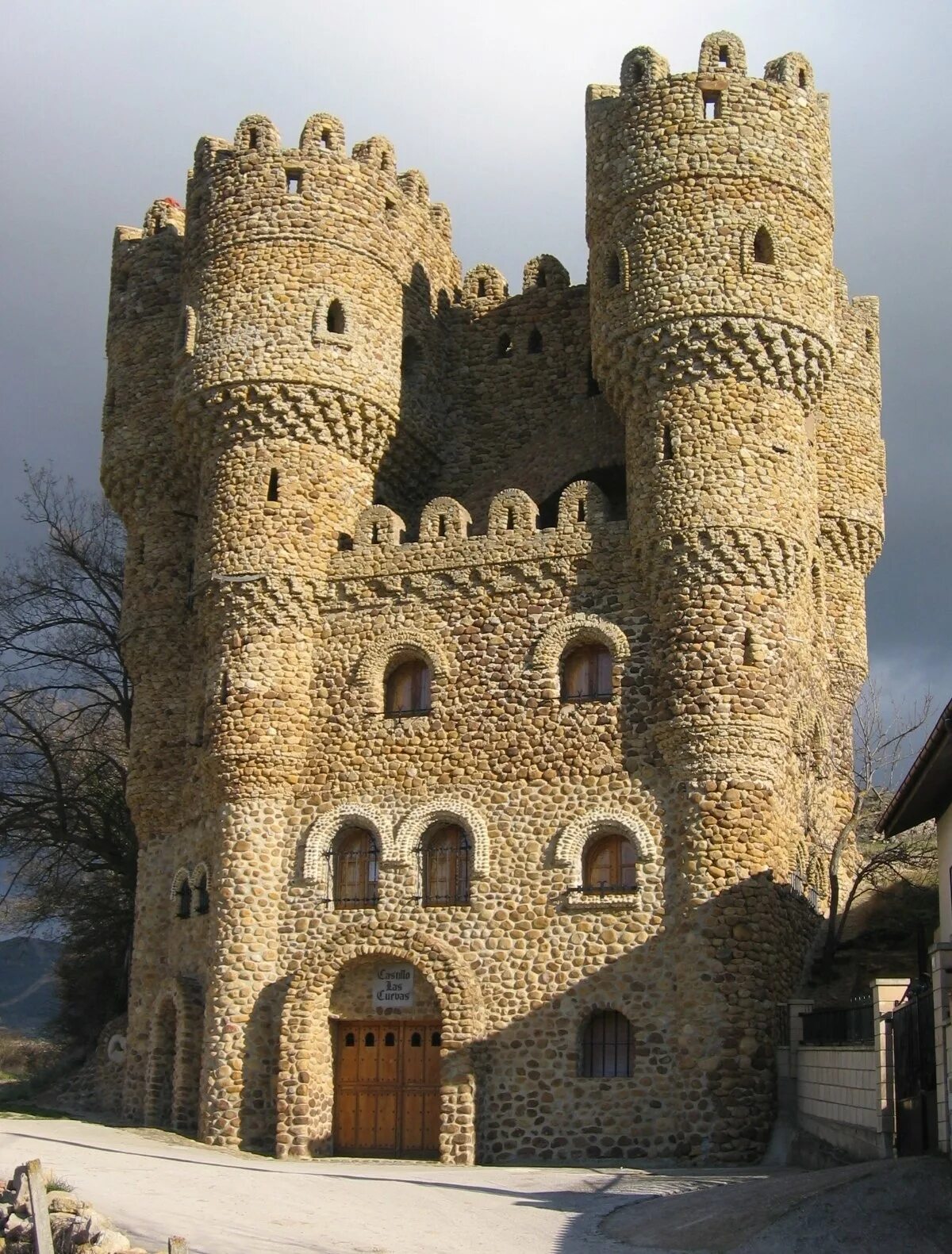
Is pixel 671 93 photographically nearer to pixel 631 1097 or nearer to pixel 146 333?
pixel 146 333

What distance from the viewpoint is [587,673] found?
27.3 metres

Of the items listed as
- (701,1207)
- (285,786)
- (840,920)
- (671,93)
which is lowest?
(701,1207)

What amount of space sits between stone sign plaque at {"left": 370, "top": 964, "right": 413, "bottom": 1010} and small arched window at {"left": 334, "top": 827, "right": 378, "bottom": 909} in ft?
3.87

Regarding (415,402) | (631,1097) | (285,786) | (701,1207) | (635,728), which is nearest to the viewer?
(701,1207)

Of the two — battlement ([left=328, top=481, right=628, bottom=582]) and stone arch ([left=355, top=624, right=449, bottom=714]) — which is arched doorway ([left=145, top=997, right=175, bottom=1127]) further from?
battlement ([left=328, top=481, right=628, bottom=582])

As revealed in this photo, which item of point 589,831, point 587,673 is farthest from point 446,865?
point 587,673

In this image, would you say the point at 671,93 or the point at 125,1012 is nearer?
the point at 671,93

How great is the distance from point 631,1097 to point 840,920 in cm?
573

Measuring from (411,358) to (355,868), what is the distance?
10.2 metres

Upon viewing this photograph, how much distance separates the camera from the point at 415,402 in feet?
103

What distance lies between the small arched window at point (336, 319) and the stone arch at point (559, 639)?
6.95 m

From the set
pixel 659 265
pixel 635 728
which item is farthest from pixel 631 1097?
pixel 659 265

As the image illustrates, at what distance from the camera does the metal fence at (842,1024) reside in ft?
65.7

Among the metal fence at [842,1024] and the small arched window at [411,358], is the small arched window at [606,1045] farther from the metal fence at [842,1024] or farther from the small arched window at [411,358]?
the small arched window at [411,358]
